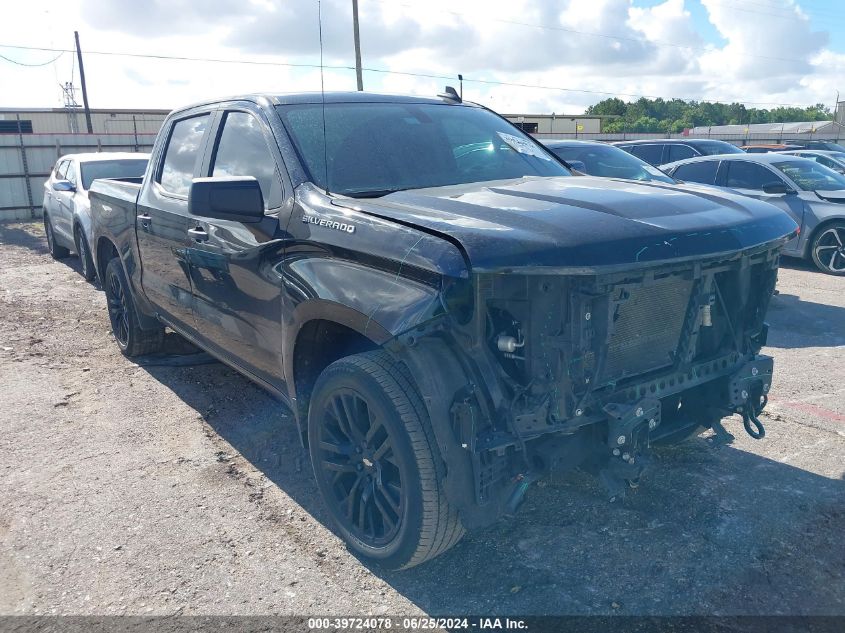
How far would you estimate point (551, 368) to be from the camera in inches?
104

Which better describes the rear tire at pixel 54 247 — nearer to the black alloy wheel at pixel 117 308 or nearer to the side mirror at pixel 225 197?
the black alloy wheel at pixel 117 308

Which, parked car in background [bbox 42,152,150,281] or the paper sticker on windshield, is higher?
the paper sticker on windshield

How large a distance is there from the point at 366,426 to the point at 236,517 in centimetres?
105

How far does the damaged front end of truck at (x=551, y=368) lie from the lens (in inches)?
103

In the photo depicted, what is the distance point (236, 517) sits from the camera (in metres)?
3.69

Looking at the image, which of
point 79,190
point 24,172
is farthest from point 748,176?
point 24,172

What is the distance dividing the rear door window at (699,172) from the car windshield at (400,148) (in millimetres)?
7233

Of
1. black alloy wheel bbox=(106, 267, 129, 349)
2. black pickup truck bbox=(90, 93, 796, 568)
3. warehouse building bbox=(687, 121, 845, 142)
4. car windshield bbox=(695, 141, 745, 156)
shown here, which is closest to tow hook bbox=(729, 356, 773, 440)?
black pickup truck bbox=(90, 93, 796, 568)

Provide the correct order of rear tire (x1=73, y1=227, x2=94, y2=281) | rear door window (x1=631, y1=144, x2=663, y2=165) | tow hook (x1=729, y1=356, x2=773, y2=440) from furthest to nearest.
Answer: rear door window (x1=631, y1=144, x2=663, y2=165), rear tire (x1=73, y1=227, x2=94, y2=281), tow hook (x1=729, y1=356, x2=773, y2=440)

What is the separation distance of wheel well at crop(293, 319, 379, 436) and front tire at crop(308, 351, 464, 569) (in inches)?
8.3

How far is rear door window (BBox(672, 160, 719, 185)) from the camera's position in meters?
10.7

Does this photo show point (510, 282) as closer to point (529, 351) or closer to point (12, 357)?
point (529, 351)

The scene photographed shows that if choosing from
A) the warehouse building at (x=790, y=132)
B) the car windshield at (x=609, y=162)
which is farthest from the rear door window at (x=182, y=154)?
the warehouse building at (x=790, y=132)

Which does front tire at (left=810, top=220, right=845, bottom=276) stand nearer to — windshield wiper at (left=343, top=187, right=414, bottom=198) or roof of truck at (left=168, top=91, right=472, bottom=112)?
roof of truck at (left=168, top=91, right=472, bottom=112)
